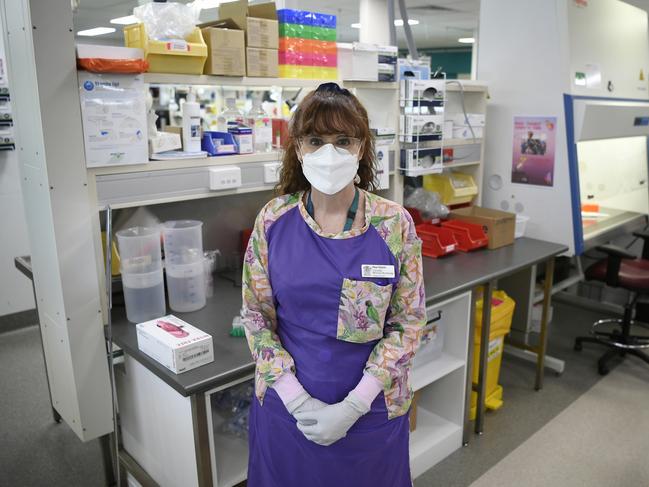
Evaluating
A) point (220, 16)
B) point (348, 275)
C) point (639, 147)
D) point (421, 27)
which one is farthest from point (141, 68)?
point (421, 27)

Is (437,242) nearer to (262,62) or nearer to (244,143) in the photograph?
(244,143)

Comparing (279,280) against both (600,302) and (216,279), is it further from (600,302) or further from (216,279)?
(600,302)

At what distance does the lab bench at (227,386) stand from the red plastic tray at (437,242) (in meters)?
0.05

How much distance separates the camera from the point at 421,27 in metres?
10.1

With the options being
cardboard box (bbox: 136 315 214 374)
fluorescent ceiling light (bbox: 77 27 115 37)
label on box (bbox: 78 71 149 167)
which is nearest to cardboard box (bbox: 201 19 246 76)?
label on box (bbox: 78 71 149 167)

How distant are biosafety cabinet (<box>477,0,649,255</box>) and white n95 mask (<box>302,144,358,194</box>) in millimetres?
1977

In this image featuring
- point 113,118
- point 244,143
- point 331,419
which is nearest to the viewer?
point 331,419

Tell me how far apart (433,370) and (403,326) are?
106cm

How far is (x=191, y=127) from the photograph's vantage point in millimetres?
1964

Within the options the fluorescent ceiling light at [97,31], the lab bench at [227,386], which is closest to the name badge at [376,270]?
the lab bench at [227,386]

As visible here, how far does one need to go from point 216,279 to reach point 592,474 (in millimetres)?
1830

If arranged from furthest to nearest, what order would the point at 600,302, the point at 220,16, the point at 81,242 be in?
1. the point at 600,302
2. the point at 220,16
3. the point at 81,242

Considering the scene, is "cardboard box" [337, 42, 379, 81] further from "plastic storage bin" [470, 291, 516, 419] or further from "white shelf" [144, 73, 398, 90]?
"plastic storage bin" [470, 291, 516, 419]

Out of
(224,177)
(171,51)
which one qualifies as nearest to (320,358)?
(224,177)
